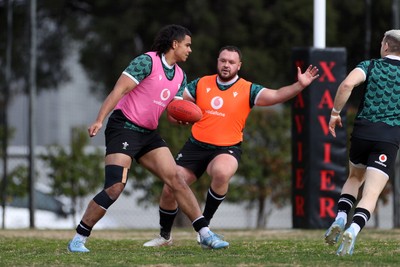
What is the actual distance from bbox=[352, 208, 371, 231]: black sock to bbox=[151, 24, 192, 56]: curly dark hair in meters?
2.16

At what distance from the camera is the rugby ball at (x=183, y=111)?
9.38 metres

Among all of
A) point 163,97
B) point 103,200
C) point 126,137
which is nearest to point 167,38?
point 163,97

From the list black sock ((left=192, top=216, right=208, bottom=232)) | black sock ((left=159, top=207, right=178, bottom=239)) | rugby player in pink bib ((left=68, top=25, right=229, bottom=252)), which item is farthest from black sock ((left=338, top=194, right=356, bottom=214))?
black sock ((left=159, top=207, right=178, bottom=239))

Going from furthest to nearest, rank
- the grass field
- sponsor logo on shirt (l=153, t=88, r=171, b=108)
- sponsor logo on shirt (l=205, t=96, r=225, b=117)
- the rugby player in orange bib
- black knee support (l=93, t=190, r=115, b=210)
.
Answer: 1. sponsor logo on shirt (l=205, t=96, r=225, b=117)
2. the rugby player in orange bib
3. sponsor logo on shirt (l=153, t=88, r=171, b=108)
4. black knee support (l=93, t=190, r=115, b=210)
5. the grass field

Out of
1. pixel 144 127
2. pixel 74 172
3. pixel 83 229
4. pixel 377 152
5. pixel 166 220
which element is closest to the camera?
pixel 377 152

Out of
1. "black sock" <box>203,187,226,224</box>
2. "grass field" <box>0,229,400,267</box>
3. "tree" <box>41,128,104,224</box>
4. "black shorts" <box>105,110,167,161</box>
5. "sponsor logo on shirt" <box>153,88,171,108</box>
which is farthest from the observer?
"tree" <box>41,128,104,224</box>

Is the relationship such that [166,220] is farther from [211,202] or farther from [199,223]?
[199,223]

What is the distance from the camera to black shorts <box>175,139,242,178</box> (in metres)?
10.1

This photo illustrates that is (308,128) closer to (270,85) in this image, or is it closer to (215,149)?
(215,149)

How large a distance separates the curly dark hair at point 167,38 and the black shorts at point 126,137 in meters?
0.64

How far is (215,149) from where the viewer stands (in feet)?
33.3

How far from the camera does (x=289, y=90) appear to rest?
31.3 ft

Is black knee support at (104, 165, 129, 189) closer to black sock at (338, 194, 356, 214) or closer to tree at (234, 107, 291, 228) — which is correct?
black sock at (338, 194, 356, 214)

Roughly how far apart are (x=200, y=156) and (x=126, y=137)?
4.23 feet
